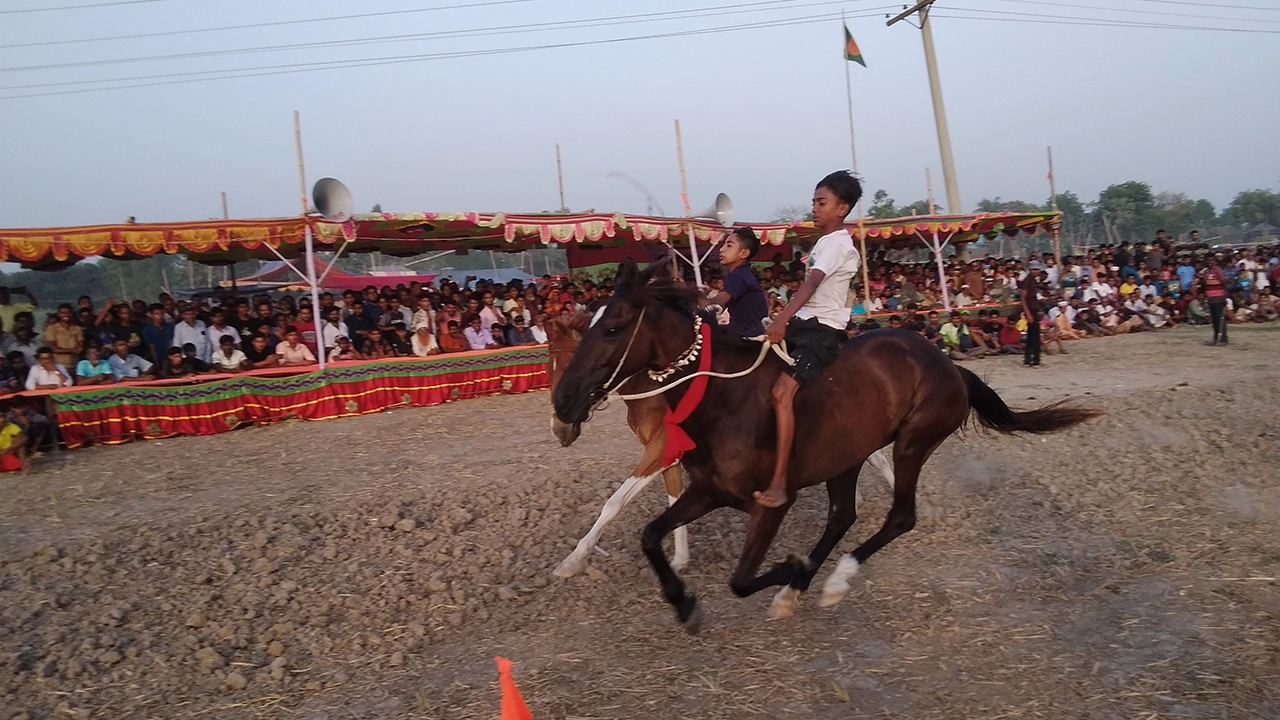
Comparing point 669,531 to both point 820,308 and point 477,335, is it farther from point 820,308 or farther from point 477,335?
point 477,335

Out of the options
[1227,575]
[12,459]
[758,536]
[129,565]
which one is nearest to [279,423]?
[12,459]

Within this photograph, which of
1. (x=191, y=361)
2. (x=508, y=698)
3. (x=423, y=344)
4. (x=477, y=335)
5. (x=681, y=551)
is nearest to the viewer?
(x=508, y=698)

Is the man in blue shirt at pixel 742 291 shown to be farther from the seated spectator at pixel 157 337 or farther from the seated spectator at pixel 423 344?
the seated spectator at pixel 157 337

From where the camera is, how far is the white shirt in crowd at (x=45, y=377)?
9781 millimetres

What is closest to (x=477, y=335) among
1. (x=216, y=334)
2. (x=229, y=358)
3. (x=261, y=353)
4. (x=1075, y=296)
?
(x=261, y=353)

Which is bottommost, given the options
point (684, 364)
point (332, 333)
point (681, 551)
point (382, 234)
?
point (681, 551)

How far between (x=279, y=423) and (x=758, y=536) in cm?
869

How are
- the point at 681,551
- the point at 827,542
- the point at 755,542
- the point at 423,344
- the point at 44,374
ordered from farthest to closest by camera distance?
the point at 423,344, the point at 44,374, the point at 681,551, the point at 827,542, the point at 755,542

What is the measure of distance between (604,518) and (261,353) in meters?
8.41

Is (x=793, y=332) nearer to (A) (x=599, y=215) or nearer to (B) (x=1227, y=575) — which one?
(B) (x=1227, y=575)

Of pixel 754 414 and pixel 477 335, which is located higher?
pixel 477 335

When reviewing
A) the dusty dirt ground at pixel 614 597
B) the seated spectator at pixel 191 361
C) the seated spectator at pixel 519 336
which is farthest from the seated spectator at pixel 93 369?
the seated spectator at pixel 519 336

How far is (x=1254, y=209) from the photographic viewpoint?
51562 millimetres

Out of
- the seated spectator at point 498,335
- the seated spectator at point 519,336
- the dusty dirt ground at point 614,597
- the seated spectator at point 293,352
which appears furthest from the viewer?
the seated spectator at point 519,336
